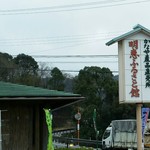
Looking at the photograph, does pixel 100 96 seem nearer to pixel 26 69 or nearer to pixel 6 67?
pixel 26 69

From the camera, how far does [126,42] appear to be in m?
13.6

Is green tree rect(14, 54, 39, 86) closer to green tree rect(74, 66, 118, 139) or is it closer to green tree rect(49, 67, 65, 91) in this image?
green tree rect(49, 67, 65, 91)

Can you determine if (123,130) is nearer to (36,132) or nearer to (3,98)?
(36,132)

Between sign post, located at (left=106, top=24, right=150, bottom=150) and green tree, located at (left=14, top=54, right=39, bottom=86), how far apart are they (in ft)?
145

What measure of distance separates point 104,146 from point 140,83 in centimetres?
2370

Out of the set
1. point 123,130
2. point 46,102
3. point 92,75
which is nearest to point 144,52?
point 46,102

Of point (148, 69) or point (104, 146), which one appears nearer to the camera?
point (148, 69)

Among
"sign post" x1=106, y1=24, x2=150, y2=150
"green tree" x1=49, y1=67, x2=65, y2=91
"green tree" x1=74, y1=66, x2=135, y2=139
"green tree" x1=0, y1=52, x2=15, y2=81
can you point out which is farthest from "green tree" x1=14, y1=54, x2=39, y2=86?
"sign post" x1=106, y1=24, x2=150, y2=150

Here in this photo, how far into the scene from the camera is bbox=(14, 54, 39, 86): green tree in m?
58.0

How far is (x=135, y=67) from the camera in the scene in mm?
13523

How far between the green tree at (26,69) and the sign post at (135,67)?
145 ft

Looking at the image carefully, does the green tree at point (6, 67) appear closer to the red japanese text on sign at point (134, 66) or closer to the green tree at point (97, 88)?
the green tree at point (97, 88)

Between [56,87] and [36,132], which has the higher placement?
[56,87]

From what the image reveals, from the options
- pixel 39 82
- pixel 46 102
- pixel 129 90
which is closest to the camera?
pixel 129 90
